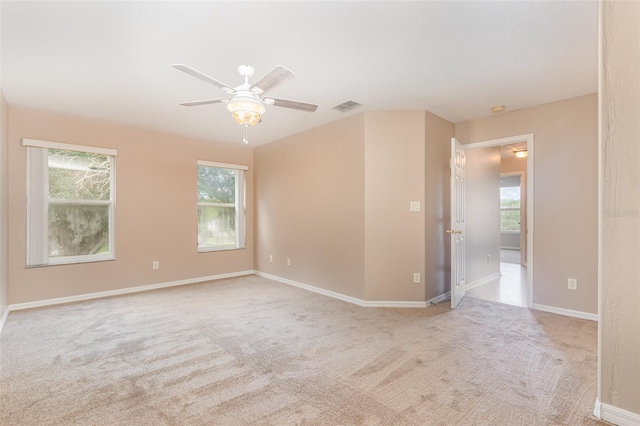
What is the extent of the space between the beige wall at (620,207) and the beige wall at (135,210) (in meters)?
5.03


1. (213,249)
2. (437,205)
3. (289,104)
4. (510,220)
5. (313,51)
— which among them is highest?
(313,51)

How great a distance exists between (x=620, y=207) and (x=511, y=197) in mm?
8715

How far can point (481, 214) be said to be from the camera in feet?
16.4

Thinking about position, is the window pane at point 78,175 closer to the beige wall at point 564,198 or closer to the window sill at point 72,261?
the window sill at point 72,261

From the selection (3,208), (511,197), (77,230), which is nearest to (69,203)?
(77,230)

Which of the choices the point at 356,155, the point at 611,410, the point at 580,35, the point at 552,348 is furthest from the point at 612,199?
the point at 356,155

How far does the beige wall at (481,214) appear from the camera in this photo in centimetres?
470

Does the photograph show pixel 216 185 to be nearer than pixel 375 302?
No

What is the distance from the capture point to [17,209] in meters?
3.62

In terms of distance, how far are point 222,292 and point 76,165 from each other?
2.67m

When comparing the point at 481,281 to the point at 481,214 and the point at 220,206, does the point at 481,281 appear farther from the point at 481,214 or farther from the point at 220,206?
the point at 220,206

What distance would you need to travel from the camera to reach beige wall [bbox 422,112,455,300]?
12.4 ft

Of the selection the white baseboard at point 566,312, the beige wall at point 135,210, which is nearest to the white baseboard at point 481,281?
the white baseboard at point 566,312

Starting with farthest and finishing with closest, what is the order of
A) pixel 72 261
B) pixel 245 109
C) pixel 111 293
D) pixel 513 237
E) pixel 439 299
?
pixel 513 237 → pixel 111 293 → pixel 72 261 → pixel 439 299 → pixel 245 109
